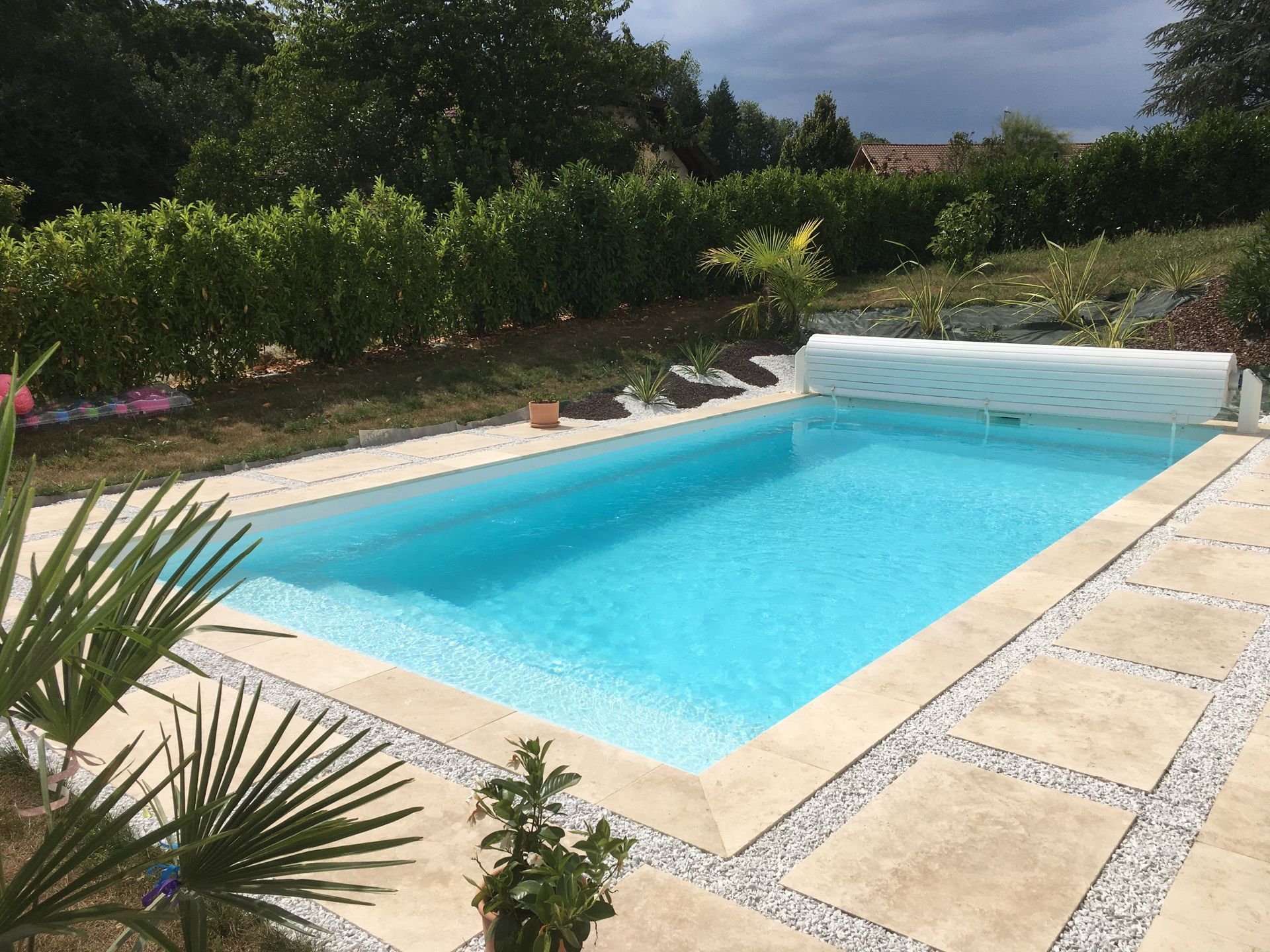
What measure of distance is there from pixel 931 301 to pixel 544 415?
582 centimetres

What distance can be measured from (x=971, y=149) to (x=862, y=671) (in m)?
29.7

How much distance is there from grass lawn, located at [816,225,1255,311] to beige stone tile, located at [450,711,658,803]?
1043cm

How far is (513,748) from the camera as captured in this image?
115 inches

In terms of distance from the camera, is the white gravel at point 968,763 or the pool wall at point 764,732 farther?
the pool wall at point 764,732

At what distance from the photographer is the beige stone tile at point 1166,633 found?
11.3 feet

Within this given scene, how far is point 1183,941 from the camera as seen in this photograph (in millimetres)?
2004

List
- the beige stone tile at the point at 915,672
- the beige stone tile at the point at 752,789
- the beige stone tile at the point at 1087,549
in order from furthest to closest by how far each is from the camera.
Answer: the beige stone tile at the point at 1087,549 → the beige stone tile at the point at 915,672 → the beige stone tile at the point at 752,789

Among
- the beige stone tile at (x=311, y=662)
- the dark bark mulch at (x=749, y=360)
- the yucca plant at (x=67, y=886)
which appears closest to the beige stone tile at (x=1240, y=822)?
the yucca plant at (x=67, y=886)

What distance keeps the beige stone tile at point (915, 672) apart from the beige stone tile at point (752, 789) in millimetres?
625

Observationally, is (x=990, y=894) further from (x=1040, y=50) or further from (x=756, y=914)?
(x=1040, y=50)

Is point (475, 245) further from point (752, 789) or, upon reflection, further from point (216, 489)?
point (752, 789)

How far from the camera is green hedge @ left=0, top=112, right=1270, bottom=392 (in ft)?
26.0

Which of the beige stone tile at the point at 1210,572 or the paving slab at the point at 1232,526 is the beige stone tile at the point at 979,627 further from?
the paving slab at the point at 1232,526

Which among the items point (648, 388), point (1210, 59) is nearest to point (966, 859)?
point (648, 388)
